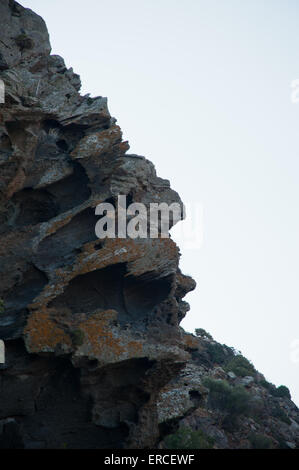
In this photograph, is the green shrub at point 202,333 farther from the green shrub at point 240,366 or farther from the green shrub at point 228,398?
the green shrub at point 228,398

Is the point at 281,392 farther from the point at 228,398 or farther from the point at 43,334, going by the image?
the point at 43,334

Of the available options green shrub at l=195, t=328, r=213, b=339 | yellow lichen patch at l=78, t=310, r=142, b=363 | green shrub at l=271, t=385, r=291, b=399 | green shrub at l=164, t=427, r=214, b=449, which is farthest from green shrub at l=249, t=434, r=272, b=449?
green shrub at l=195, t=328, r=213, b=339

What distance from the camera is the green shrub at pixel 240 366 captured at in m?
38.1

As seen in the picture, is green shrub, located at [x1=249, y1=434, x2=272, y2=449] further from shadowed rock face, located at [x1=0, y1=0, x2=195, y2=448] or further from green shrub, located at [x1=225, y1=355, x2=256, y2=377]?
green shrub, located at [x1=225, y1=355, x2=256, y2=377]

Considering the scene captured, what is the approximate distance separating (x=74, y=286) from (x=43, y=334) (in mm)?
3203

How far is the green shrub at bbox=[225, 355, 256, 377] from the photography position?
38062mm

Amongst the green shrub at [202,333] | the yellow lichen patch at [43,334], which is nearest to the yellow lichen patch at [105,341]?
the yellow lichen patch at [43,334]

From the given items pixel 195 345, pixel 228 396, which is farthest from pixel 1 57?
pixel 228 396

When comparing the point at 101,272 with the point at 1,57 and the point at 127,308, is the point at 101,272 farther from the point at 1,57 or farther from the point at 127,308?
the point at 1,57

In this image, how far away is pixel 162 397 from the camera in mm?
21562

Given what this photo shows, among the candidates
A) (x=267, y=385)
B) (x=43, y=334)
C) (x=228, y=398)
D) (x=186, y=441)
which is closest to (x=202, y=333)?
(x=267, y=385)

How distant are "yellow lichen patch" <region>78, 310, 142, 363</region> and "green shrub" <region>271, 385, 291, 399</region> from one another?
76.9ft

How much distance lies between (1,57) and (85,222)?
9.67m

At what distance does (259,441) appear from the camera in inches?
1034
